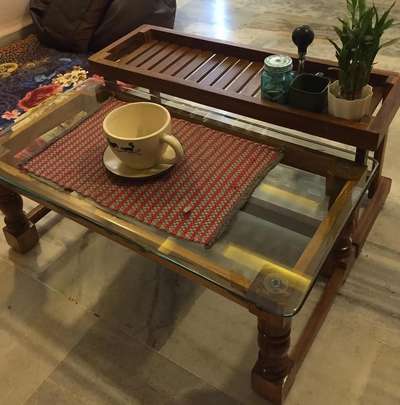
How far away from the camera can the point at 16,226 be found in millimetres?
1239

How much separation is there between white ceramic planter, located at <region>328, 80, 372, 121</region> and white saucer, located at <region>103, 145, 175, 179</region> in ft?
1.09

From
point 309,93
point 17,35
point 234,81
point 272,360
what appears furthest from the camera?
point 17,35

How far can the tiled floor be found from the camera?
0.98 metres

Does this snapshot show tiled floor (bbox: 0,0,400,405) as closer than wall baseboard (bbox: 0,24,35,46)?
Yes

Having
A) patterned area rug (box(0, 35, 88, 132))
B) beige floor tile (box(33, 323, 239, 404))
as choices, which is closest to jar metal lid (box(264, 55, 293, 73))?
beige floor tile (box(33, 323, 239, 404))

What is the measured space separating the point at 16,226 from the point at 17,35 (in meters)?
1.34

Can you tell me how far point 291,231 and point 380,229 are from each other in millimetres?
474

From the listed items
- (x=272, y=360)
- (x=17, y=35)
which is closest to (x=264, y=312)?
(x=272, y=360)

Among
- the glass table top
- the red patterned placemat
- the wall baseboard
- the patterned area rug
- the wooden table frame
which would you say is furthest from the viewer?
the wall baseboard

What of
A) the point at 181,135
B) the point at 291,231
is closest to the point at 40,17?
the point at 181,135

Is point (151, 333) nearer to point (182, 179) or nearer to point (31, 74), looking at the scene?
point (182, 179)

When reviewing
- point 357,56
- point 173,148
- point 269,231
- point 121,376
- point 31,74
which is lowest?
point 121,376

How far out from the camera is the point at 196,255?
817 mm

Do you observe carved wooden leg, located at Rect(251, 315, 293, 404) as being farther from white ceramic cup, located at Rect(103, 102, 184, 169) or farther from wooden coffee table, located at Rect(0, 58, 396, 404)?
white ceramic cup, located at Rect(103, 102, 184, 169)
